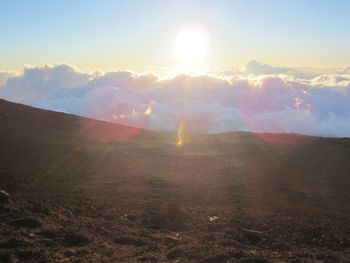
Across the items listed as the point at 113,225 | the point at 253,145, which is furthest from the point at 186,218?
the point at 253,145

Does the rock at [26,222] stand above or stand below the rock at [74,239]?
above

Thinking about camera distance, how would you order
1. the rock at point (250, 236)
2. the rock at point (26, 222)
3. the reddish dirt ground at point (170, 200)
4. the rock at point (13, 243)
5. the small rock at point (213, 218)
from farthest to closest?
the small rock at point (213, 218) → the rock at point (250, 236) → the rock at point (26, 222) → the reddish dirt ground at point (170, 200) → the rock at point (13, 243)

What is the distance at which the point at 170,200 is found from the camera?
14.4 m

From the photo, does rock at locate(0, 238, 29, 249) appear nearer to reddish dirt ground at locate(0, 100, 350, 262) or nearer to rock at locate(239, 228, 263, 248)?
reddish dirt ground at locate(0, 100, 350, 262)

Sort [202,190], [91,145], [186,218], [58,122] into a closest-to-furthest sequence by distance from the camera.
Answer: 1. [186,218]
2. [202,190]
3. [91,145]
4. [58,122]

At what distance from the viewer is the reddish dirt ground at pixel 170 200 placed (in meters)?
8.90

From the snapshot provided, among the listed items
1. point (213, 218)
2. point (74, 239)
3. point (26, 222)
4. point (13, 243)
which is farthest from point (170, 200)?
point (13, 243)

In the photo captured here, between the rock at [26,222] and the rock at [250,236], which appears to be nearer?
the rock at [26,222]

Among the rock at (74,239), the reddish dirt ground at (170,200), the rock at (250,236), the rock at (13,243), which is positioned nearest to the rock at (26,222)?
the reddish dirt ground at (170,200)

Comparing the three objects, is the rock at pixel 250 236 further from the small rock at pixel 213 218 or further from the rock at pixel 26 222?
the rock at pixel 26 222

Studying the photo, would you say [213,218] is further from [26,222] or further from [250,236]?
[26,222]

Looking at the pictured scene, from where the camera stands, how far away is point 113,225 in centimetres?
1066

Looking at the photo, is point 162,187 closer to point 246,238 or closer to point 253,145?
point 246,238

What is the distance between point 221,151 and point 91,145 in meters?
7.38
